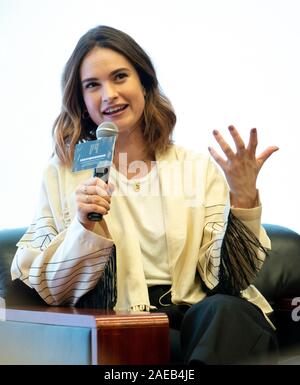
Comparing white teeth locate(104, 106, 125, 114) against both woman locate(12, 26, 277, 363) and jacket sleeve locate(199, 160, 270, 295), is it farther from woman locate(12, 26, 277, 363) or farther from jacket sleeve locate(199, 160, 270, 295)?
jacket sleeve locate(199, 160, 270, 295)

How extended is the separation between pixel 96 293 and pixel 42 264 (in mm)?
140

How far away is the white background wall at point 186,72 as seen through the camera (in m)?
2.17

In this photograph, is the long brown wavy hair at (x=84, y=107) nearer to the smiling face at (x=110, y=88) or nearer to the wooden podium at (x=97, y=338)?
the smiling face at (x=110, y=88)

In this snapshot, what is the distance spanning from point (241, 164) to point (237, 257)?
0.75ft

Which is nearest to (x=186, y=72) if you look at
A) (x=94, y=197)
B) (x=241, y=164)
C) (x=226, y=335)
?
(x=241, y=164)

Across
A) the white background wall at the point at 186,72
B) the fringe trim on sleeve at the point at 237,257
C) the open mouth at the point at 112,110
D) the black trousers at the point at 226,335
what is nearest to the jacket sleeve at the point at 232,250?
the fringe trim on sleeve at the point at 237,257

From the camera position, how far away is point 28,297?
5.89ft

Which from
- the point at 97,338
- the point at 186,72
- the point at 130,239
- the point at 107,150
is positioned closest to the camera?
the point at 97,338

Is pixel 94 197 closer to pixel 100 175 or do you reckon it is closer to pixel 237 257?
pixel 100 175

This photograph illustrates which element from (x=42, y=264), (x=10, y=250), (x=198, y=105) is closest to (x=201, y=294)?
(x=42, y=264)

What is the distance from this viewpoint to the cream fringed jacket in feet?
5.34

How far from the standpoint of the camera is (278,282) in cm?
200

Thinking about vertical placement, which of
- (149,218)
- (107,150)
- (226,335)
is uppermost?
(107,150)

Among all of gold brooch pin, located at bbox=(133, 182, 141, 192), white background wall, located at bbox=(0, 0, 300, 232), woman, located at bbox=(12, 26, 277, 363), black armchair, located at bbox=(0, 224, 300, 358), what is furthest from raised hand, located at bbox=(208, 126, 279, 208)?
white background wall, located at bbox=(0, 0, 300, 232)
